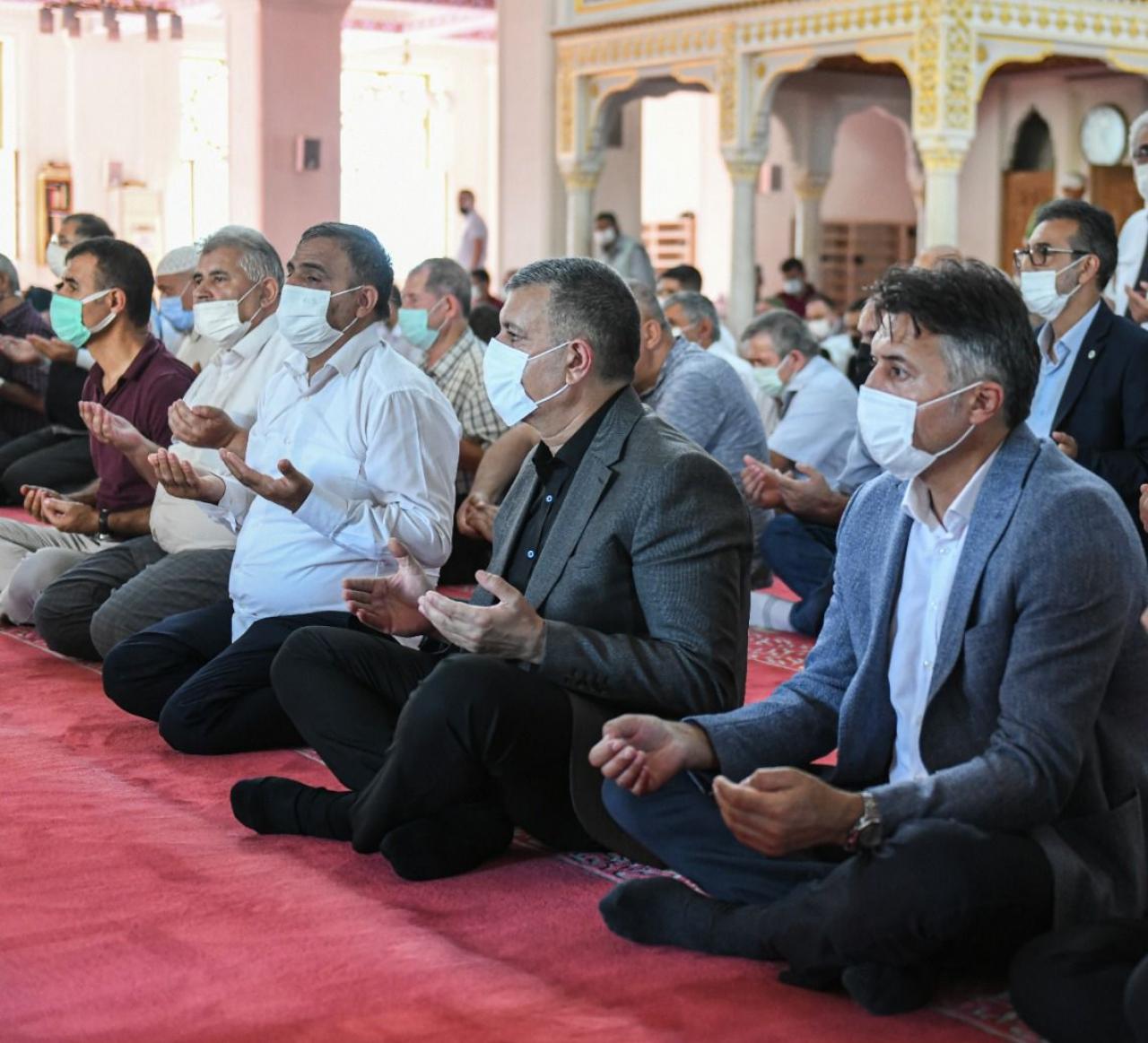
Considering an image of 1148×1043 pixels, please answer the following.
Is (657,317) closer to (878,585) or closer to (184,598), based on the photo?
(184,598)

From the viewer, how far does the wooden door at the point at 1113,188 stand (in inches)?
604

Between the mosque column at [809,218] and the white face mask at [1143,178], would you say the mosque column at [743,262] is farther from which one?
the white face mask at [1143,178]

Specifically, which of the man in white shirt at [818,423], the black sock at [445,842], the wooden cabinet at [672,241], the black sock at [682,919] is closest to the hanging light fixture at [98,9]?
the wooden cabinet at [672,241]

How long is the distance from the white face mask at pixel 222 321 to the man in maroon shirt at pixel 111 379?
204mm

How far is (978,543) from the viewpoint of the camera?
245cm

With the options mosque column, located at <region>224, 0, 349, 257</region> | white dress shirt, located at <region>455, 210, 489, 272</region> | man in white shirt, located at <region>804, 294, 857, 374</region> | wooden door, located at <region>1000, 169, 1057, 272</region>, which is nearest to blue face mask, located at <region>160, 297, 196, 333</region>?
mosque column, located at <region>224, 0, 349, 257</region>

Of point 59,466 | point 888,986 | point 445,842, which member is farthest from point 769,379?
point 888,986

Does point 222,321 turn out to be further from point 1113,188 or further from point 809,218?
point 809,218

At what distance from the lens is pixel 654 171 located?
866 inches

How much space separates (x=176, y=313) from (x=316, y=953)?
15.1 feet

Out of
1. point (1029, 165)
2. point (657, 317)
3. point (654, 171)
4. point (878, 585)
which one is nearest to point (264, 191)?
point (1029, 165)

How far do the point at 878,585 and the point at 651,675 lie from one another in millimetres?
507

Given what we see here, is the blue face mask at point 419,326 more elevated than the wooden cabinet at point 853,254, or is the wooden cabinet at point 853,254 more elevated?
the wooden cabinet at point 853,254

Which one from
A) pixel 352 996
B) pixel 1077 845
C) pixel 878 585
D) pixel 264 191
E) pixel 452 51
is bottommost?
pixel 352 996
